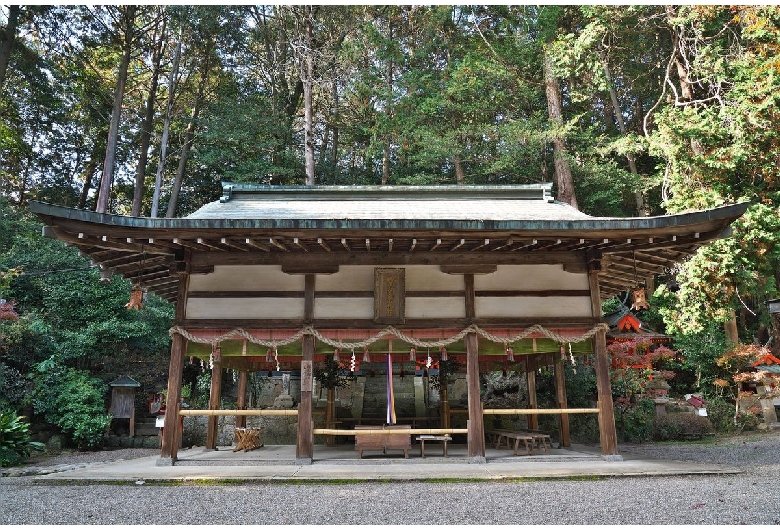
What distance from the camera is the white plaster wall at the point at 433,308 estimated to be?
7.97 m

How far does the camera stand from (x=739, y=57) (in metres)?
14.2

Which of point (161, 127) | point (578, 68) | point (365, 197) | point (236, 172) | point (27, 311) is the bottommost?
point (27, 311)

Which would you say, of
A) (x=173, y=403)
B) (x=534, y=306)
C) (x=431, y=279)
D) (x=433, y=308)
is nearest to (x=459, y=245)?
(x=431, y=279)

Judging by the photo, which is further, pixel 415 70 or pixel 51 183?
pixel 51 183

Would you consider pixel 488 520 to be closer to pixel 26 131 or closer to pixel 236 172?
pixel 236 172

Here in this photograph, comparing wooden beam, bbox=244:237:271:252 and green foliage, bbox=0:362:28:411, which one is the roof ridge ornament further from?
green foliage, bbox=0:362:28:411

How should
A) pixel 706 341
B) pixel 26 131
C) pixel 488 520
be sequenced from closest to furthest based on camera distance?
pixel 488 520 → pixel 706 341 → pixel 26 131

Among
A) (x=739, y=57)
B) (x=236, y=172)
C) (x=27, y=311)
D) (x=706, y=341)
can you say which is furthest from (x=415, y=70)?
(x=27, y=311)

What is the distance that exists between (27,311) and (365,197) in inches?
460

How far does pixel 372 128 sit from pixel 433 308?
14.2m

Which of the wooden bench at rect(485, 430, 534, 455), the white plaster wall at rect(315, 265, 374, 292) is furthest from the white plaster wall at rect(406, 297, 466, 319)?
the wooden bench at rect(485, 430, 534, 455)

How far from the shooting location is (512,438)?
9531mm

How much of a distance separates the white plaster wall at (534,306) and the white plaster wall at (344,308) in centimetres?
176

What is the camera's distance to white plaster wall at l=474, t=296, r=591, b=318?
26.3 ft
